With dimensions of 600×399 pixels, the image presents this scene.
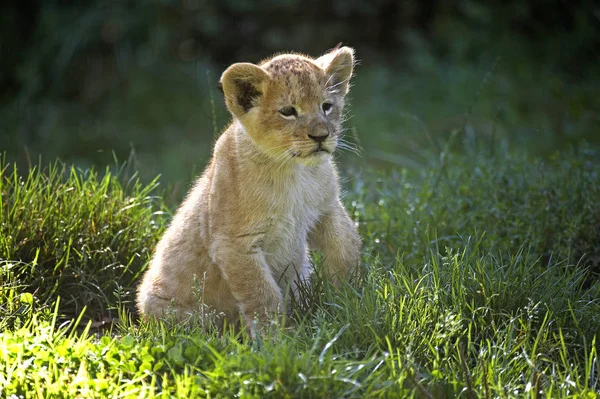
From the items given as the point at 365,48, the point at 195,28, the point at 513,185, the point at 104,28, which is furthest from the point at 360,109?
the point at 513,185

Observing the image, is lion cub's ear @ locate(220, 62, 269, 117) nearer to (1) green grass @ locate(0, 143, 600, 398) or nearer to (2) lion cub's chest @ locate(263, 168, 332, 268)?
(2) lion cub's chest @ locate(263, 168, 332, 268)

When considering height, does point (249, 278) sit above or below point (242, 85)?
below

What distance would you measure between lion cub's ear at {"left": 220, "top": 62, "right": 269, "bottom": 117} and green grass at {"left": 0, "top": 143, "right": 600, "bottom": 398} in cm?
106

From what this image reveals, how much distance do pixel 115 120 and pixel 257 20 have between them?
2.30 m

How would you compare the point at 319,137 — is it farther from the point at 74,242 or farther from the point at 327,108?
the point at 74,242

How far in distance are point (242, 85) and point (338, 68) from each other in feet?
1.95

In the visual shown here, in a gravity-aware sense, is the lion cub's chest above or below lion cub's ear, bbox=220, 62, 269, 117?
below

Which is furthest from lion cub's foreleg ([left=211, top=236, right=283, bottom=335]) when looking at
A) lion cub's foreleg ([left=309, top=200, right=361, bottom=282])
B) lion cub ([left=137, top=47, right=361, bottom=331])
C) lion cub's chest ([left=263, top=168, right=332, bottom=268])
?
lion cub's foreleg ([left=309, top=200, right=361, bottom=282])

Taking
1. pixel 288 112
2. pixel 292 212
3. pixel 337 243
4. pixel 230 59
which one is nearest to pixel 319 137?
pixel 288 112

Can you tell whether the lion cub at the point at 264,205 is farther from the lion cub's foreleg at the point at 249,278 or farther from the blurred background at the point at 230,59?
the blurred background at the point at 230,59

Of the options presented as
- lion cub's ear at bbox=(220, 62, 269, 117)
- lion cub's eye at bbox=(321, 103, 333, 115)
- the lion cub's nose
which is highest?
lion cub's ear at bbox=(220, 62, 269, 117)

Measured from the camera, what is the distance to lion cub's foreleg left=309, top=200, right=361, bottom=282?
5.24 metres

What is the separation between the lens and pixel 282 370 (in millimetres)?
3779

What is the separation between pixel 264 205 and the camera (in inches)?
196
